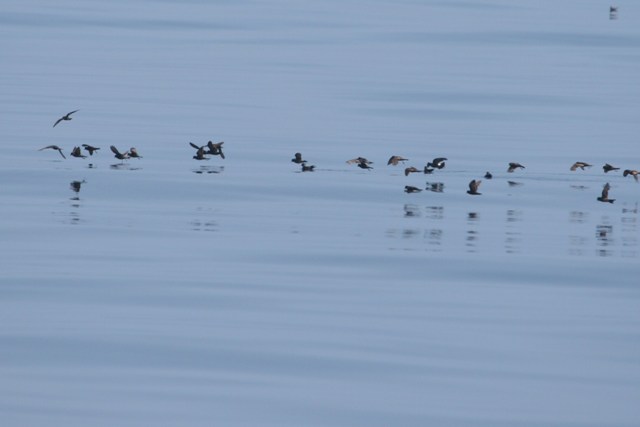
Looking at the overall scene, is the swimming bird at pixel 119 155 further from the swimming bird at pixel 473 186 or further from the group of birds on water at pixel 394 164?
the swimming bird at pixel 473 186

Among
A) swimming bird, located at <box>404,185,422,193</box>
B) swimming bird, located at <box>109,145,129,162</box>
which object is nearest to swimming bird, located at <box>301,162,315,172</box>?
swimming bird, located at <box>404,185,422,193</box>

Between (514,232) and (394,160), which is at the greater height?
(394,160)

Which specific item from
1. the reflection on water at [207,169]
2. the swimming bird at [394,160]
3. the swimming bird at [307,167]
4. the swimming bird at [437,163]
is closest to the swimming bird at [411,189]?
the swimming bird at [437,163]

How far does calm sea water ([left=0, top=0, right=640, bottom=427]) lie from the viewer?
1571 cm

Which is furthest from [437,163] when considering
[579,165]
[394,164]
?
[579,165]

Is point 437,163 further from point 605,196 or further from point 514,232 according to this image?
point 514,232

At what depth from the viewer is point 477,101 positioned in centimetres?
5081

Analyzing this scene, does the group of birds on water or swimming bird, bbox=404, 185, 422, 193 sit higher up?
the group of birds on water

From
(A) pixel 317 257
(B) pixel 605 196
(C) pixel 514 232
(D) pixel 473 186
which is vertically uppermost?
(D) pixel 473 186

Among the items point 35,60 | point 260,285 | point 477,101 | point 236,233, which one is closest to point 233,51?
point 35,60

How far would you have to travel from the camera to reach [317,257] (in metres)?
22.5

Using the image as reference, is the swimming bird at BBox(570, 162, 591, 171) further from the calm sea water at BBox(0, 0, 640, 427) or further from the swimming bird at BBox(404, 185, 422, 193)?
the swimming bird at BBox(404, 185, 422, 193)

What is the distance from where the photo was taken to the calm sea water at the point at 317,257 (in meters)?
15.7

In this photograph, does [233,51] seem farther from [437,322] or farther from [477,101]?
[437,322]
